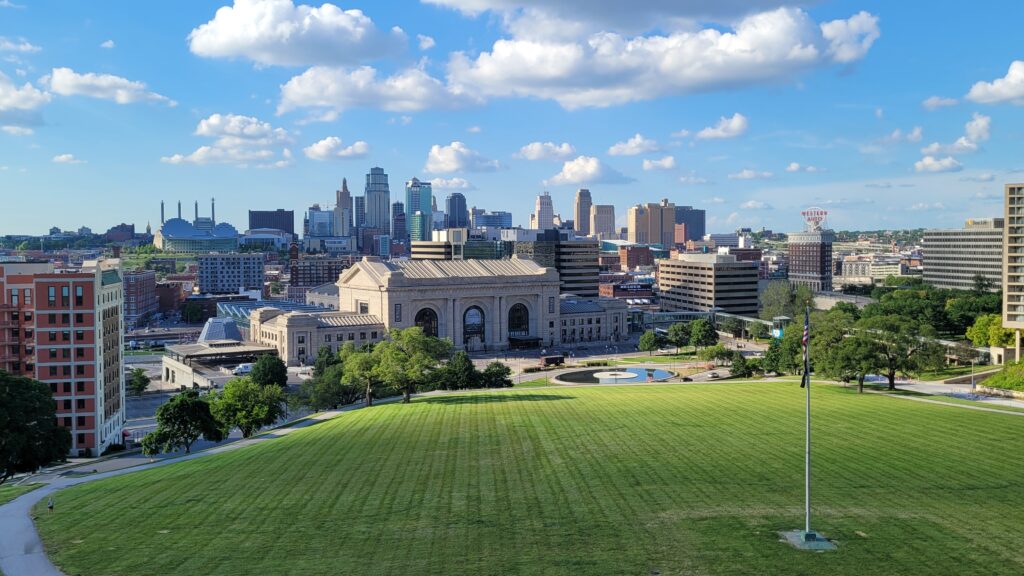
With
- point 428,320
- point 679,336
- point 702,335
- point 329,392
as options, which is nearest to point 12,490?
point 329,392

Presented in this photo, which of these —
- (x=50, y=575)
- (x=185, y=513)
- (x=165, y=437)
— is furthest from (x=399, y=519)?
(x=165, y=437)

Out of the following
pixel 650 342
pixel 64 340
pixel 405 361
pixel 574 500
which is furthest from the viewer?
pixel 650 342

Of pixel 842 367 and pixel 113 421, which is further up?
pixel 842 367

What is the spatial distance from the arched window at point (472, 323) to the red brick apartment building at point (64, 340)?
253ft

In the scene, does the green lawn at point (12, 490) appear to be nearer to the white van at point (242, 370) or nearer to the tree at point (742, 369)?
the white van at point (242, 370)

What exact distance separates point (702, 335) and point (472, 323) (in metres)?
41.4

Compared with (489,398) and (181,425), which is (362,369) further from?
(181,425)

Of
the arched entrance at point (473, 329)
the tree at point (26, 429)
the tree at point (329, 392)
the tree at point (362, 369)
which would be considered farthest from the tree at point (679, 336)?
the tree at point (26, 429)

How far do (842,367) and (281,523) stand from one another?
61.9 m

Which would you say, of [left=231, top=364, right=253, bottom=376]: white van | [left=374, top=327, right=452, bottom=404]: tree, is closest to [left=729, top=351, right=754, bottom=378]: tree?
[left=374, top=327, right=452, bottom=404]: tree

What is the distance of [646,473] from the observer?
5034 centimetres

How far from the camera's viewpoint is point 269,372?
10225 cm

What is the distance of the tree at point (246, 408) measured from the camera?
256ft

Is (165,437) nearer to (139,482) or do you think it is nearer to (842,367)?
(139,482)
